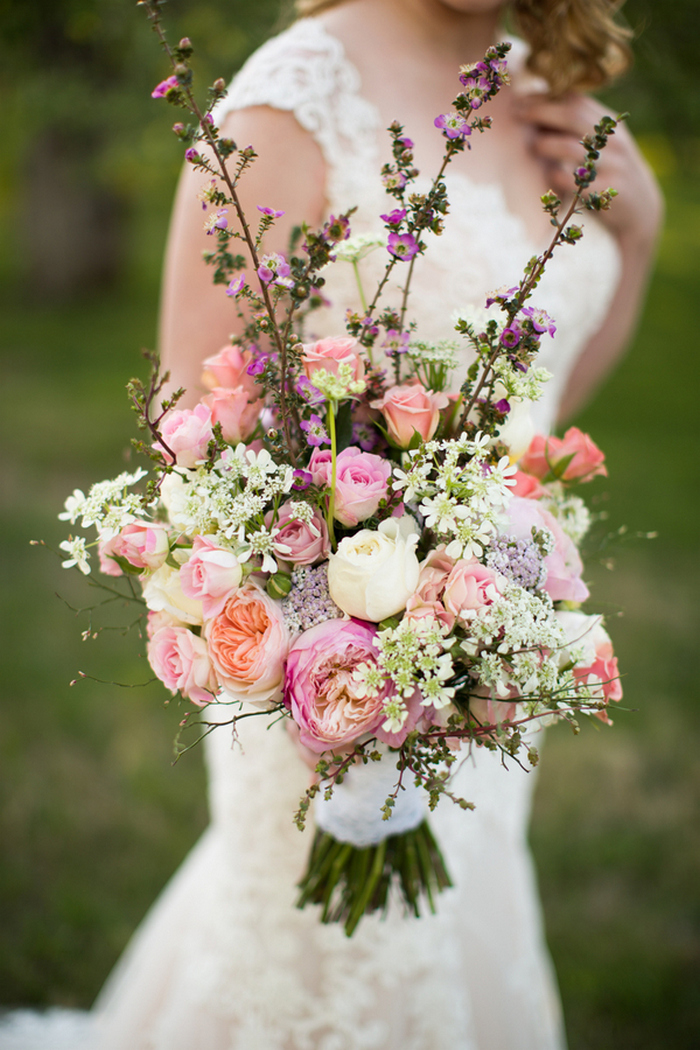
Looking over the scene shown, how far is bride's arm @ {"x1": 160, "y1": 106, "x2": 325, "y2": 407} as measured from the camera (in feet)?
5.21

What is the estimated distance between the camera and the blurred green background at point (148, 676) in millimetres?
2812

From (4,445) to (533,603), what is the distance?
6.34 metres

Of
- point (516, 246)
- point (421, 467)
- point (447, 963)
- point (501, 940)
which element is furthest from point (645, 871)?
point (421, 467)

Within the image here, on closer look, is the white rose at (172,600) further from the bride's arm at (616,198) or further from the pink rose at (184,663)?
the bride's arm at (616,198)

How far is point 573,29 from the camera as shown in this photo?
6.66ft

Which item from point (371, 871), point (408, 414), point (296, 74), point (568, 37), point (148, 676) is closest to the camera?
point (408, 414)

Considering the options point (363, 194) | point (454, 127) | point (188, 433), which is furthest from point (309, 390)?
point (363, 194)

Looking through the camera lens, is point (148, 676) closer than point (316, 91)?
No

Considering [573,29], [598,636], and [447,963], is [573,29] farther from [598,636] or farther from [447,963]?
[447,963]

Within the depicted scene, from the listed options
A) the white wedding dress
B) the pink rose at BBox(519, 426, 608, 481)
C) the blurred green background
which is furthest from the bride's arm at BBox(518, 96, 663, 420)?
the pink rose at BBox(519, 426, 608, 481)

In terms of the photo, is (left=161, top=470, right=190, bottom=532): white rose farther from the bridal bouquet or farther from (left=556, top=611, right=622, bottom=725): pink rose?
(left=556, top=611, right=622, bottom=725): pink rose

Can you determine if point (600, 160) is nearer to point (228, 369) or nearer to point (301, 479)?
point (228, 369)

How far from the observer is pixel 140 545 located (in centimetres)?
114

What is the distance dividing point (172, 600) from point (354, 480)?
32 centimetres
